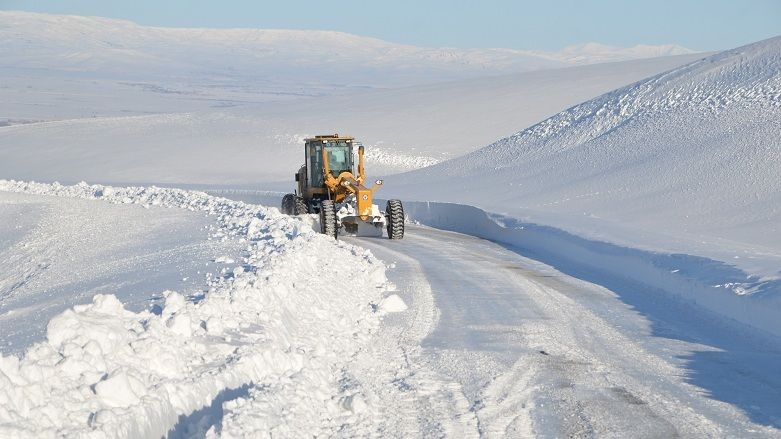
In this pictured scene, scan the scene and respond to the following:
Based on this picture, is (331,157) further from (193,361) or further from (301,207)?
(193,361)

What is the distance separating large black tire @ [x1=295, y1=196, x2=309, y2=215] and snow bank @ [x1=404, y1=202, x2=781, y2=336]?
4862 millimetres

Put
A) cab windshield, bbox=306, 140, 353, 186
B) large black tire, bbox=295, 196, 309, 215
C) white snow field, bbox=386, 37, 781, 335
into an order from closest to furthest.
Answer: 1. white snow field, bbox=386, 37, 781, 335
2. cab windshield, bbox=306, 140, 353, 186
3. large black tire, bbox=295, 196, 309, 215

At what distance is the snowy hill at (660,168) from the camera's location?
2627cm

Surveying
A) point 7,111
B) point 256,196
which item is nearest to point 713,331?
point 256,196

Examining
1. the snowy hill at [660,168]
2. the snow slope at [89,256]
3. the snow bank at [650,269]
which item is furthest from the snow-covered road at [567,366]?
the snowy hill at [660,168]

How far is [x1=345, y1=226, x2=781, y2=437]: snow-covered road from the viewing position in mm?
8109

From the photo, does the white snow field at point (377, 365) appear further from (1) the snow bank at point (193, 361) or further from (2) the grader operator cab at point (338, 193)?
(2) the grader operator cab at point (338, 193)

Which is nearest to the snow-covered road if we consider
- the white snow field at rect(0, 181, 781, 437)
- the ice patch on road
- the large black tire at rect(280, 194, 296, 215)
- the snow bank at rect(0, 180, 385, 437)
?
the white snow field at rect(0, 181, 781, 437)

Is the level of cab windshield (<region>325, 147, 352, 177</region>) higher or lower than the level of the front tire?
higher

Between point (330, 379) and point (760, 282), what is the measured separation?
729 cm

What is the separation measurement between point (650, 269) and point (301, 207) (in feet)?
40.9

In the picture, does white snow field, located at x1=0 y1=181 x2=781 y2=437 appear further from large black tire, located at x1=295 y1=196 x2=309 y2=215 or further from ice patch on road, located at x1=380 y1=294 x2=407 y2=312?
large black tire, located at x1=295 y1=196 x2=309 y2=215

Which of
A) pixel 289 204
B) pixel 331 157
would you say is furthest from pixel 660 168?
pixel 331 157

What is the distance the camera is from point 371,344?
11.1 metres
